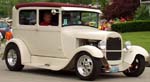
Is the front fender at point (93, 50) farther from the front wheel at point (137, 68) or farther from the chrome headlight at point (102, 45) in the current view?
the front wheel at point (137, 68)

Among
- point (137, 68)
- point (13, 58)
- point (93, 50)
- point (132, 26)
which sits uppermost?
point (93, 50)

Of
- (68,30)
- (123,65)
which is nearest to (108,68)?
(123,65)

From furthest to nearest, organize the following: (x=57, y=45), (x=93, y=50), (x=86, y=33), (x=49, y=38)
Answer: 1. (x=49, y=38)
2. (x=57, y=45)
3. (x=86, y=33)
4. (x=93, y=50)

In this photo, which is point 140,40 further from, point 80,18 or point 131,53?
point 131,53

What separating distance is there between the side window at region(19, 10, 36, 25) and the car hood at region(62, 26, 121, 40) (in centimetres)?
145

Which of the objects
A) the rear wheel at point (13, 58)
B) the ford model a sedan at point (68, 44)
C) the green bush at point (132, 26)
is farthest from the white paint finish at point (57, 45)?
the green bush at point (132, 26)

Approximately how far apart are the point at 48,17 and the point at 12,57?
1927 mm

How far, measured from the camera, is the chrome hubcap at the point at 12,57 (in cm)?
1590

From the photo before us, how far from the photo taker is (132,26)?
4591cm

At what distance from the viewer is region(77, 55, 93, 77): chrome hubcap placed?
13.5 m

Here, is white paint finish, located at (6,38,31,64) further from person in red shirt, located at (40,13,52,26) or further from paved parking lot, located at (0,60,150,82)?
person in red shirt, located at (40,13,52,26)

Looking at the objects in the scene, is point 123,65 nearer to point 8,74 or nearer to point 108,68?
point 108,68

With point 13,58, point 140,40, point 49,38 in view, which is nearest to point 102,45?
point 49,38

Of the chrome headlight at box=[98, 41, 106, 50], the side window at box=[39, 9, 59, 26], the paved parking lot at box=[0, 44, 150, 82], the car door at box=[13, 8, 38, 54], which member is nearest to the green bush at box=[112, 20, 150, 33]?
the paved parking lot at box=[0, 44, 150, 82]
